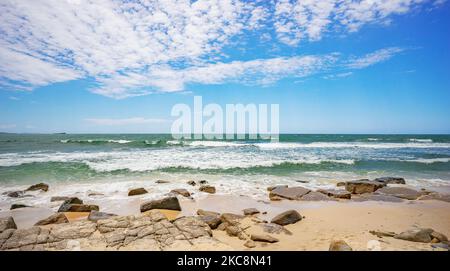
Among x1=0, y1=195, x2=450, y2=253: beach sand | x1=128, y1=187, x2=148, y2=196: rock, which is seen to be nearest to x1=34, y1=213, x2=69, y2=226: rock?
x1=0, y1=195, x2=450, y2=253: beach sand

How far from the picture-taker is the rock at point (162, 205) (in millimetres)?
7340

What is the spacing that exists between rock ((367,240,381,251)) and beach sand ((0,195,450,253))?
40mm

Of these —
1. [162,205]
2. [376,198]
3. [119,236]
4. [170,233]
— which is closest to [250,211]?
[162,205]

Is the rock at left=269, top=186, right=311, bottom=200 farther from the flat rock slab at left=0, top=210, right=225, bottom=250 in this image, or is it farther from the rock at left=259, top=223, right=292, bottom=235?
the flat rock slab at left=0, top=210, right=225, bottom=250

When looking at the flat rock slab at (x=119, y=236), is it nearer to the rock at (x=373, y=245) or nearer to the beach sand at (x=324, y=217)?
the beach sand at (x=324, y=217)

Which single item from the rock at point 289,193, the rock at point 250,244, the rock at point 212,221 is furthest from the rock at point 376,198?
the rock at point 250,244

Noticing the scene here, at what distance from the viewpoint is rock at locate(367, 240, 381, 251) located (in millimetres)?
4398

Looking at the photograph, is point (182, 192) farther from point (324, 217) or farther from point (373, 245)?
point (373, 245)

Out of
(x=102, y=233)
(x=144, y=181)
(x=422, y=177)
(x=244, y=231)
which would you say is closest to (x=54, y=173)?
(x=144, y=181)

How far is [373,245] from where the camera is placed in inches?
179

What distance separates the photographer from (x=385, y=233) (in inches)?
204

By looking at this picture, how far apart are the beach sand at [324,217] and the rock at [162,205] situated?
0.23 meters

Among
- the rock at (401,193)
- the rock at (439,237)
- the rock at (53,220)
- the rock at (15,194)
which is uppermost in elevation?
the rock at (439,237)
